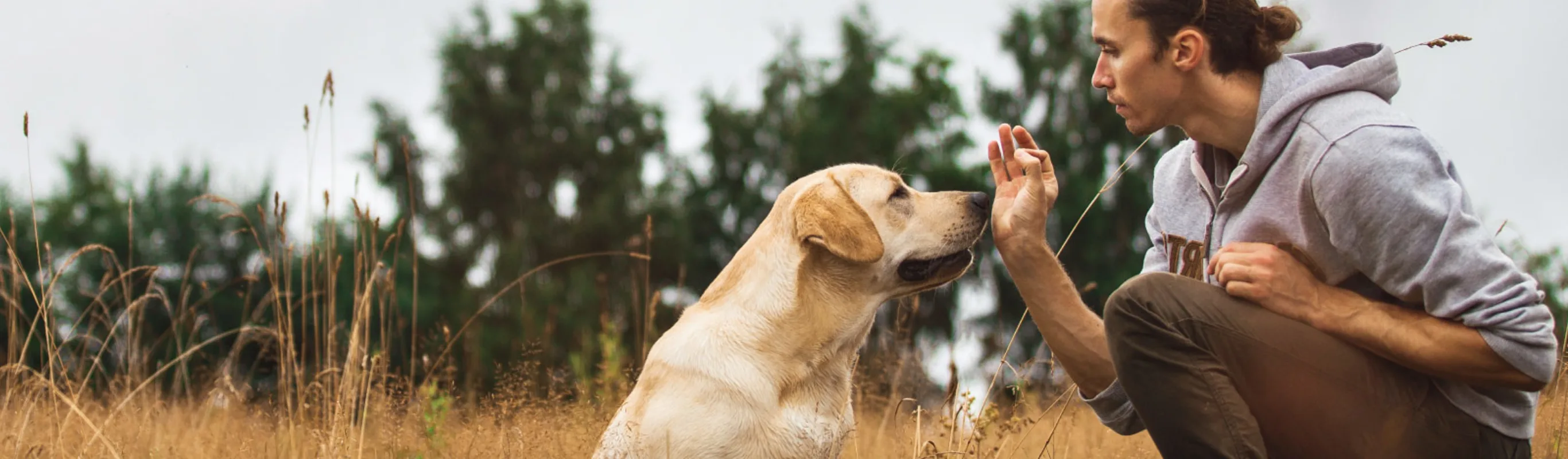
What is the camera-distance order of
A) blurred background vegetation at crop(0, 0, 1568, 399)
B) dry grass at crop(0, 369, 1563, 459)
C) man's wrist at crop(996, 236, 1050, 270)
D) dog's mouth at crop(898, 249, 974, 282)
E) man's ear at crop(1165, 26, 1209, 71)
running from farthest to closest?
blurred background vegetation at crop(0, 0, 1568, 399)
dry grass at crop(0, 369, 1563, 459)
dog's mouth at crop(898, 249, 974, 282)
man's wrist at crop(996, 236, 1050, 270)
man's ear at crop(1165, 26, 1209, 71)

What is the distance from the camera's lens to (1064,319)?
3654mm

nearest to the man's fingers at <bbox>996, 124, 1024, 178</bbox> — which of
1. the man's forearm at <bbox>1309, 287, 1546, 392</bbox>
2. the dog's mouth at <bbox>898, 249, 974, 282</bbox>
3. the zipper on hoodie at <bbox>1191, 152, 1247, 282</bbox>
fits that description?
the dog's mouth at <bbox>898, 249, 974, 282</bbox>

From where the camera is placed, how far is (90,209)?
31594mm

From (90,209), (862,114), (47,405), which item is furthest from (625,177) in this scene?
(47,405)

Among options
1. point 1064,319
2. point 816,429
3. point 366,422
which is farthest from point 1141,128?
point 366,422

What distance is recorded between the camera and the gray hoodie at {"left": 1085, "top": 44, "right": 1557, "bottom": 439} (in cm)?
269

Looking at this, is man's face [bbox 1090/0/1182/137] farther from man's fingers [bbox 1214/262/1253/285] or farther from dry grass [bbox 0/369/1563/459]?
dry grass [bbox 0/369/1563/459]

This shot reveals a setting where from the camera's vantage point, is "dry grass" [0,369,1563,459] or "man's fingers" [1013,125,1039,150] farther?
"dry grass" [0,369,1563,459]

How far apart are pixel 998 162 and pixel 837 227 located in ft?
1.86

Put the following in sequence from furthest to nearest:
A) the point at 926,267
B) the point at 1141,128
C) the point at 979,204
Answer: the point at 979,204 → the point at 926,267 → the point at 1141,128

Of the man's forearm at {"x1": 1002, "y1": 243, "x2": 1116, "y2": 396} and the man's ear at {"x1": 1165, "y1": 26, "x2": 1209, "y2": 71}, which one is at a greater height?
the man's ear at {"x1": 1165, "y1": 26, "x2": 1209, "y2": 71}

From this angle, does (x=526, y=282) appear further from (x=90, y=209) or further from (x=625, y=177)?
(x=90, y=209)

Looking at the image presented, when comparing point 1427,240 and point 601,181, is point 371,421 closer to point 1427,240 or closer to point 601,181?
point 1427,240

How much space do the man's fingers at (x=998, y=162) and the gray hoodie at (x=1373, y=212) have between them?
596mm
